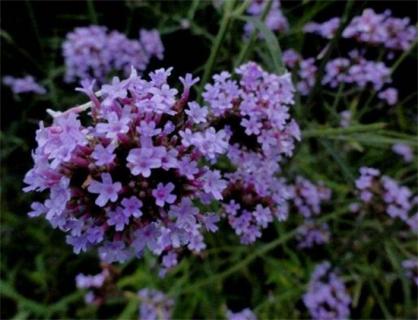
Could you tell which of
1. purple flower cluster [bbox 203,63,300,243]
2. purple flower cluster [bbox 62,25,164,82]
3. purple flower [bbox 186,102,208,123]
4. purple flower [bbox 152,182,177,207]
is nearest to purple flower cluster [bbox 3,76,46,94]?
purple flower cluster [bbox 62,25,164,82]

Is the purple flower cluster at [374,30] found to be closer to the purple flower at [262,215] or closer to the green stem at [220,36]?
the green stem at [220,36]

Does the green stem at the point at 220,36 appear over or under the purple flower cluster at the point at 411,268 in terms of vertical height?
over

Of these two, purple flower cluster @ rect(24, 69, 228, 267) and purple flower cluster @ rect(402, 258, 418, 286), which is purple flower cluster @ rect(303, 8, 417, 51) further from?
purple flower cluster @ rect(24, 69, 228, 267)

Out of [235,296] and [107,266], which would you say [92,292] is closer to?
[107,266]

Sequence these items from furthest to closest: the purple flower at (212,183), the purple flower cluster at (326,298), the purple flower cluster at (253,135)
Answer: the purple flower cluster at (326,298) < the purple flower cluster at (253,135) < the purple flower at (212,183)

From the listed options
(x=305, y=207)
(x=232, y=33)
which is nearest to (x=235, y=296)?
(x=305, y=207)

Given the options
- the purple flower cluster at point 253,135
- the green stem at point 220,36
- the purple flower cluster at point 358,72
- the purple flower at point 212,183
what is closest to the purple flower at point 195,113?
the purple flower at point 212,183

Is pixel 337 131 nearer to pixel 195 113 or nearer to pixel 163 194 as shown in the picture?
pixel 195 113
